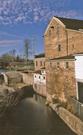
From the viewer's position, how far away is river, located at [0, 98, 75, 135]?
97.7 ft

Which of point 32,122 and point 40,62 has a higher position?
point 40,62

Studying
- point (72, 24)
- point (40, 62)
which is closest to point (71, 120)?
point (72, 24)

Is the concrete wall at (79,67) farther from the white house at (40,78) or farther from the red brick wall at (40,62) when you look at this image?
the red brick wall at (40,62)

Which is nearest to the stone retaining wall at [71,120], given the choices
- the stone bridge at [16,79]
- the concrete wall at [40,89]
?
the concrete wall at [40,89]

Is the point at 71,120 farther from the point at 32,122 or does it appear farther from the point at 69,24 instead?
the point at 69,24

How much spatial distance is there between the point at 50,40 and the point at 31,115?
1450 centimetres

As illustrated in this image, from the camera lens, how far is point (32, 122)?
33.8 m

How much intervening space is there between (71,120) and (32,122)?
6701mm

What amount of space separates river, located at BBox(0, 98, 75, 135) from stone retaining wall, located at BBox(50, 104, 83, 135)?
497 millimetres

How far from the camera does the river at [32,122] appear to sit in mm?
29781

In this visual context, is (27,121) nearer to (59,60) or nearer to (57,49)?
(59,60)

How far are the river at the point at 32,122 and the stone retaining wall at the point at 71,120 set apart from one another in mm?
497

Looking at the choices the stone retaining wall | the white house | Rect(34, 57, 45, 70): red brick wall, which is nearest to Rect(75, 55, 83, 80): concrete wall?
the stone retaining wall

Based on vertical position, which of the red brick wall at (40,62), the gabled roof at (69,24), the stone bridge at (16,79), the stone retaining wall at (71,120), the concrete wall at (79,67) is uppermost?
the gabled roof at (69,24)
